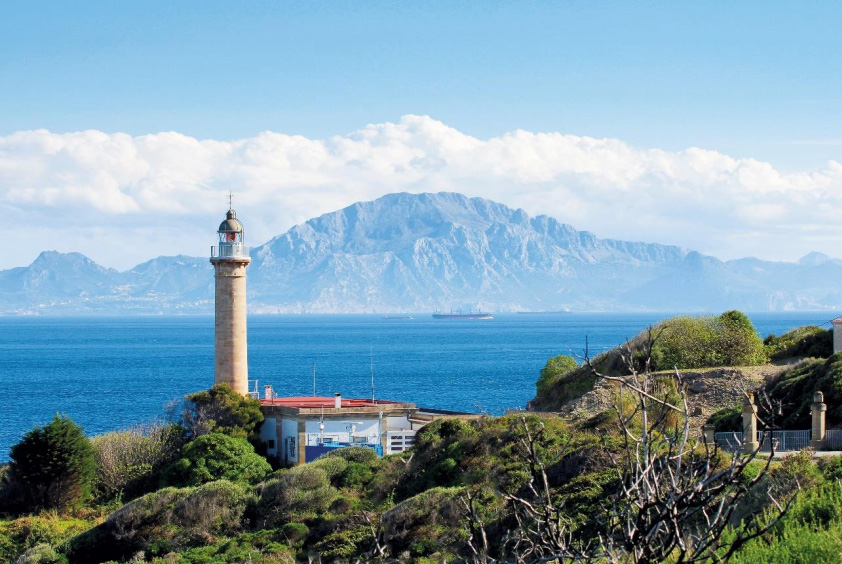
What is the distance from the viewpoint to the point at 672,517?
698cm

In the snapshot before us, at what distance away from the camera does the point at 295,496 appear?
27969 millimetres

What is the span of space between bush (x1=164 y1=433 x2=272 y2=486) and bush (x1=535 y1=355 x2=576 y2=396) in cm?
1388

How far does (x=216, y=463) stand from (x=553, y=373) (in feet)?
55.7

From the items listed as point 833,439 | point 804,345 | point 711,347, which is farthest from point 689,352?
point 833,439

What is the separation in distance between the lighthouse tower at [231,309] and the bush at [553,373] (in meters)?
12.3

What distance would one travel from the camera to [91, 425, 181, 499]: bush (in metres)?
34.8

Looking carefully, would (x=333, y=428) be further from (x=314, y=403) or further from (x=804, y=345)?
(x=804, y=345)

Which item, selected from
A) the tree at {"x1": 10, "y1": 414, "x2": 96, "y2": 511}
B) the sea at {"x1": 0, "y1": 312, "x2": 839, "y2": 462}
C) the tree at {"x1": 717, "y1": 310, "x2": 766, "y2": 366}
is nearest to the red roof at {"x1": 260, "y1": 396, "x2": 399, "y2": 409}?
the sea at {"x1": 0, "y1": 312, "x2": 839, "y2": 462}

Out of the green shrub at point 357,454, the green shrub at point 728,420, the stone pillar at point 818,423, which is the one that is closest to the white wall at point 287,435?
the green shrub at point 357,454

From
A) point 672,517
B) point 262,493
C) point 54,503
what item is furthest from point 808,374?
point 672,517

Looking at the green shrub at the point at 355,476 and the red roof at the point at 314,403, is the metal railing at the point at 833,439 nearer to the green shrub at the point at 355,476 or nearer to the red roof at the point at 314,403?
the green shrub at the point at 355,476

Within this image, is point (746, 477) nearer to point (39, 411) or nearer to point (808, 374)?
point (808, 374)

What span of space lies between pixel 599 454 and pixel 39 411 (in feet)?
186

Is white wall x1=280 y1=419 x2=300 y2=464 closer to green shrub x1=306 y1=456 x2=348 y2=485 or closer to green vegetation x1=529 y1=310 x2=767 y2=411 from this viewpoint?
green shrub x1=306 y1=456 x2=348 y2=485
